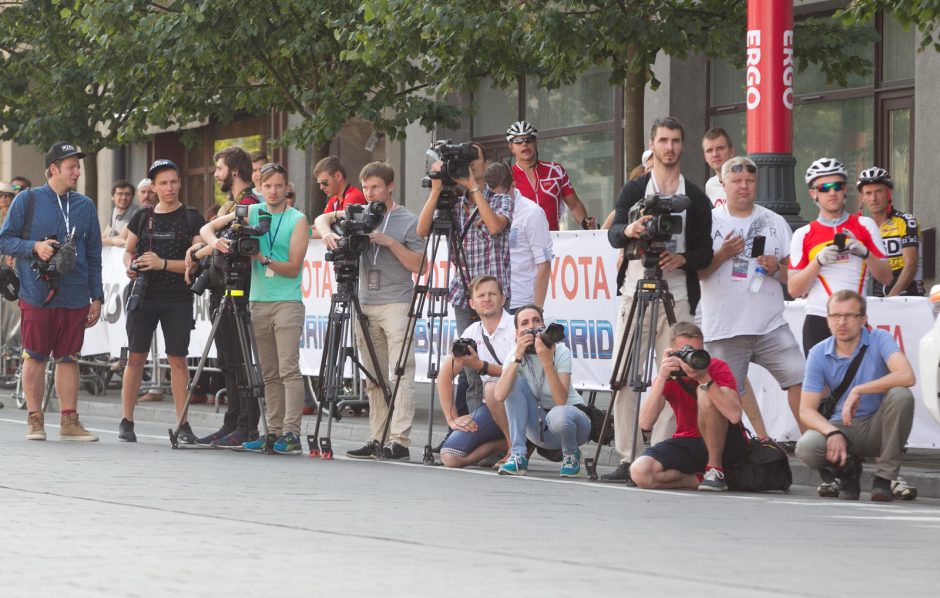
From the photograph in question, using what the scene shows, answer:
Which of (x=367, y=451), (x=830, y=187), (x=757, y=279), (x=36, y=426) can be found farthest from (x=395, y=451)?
(x=830, y=187)

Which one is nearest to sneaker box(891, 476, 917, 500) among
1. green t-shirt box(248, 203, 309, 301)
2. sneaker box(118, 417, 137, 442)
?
green t-shirt box(248, 203, 309, 301)

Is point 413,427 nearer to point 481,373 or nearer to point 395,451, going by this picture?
point 395,451

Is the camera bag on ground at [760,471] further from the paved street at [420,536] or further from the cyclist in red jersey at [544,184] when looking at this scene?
the cyclist in red jersey at [544,184]

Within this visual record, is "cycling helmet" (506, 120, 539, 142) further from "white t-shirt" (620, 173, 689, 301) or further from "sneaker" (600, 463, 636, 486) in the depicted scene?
"sneaker" (600, 463, 636, 486)

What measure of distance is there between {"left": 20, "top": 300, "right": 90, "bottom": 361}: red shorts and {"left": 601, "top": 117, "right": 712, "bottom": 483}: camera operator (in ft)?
14.3

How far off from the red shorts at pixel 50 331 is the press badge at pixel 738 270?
4892 mm

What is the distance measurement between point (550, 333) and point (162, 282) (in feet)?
12.0

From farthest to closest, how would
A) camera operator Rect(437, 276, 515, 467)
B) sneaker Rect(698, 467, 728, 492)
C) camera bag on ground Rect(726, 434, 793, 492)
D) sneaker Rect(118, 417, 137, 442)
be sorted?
1. sneaker Rect(118, 417, 137, 442)
2. camera operator Rect(437, 276, 515, 467)
3. camera bag on ground Rect(726, 434, 793, 492)
4. sneaker Rect(698, 467, 728, 492)

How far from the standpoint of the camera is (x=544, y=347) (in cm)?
1052

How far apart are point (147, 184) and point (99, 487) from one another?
26.6 ft

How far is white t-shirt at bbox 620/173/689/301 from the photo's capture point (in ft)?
34.3

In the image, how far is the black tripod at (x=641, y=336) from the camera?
1022 cm

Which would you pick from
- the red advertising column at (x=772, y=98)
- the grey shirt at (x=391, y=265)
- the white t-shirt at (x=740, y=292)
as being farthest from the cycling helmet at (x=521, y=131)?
the white t-shirt at (x=740, y=292)

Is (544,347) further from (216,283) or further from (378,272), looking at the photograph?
(216,283)
